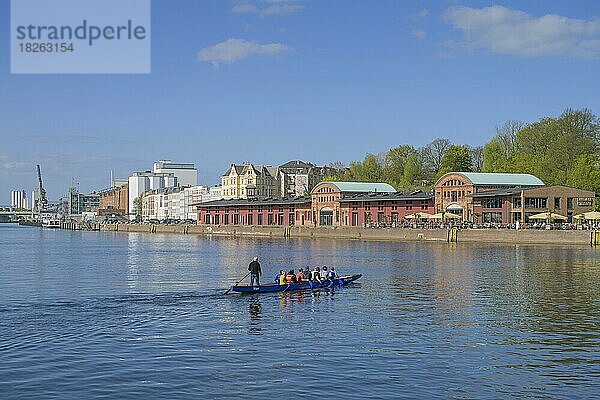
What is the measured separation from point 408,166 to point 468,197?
4027cm

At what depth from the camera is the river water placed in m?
21.2

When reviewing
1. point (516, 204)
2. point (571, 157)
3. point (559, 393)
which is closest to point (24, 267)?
point (559, 393)

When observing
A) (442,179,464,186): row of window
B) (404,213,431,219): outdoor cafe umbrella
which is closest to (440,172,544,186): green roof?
(442,179,464,186): row of window

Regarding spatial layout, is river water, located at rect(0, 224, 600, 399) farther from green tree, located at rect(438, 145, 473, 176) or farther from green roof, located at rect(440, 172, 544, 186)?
green tree, located at rect(438, 145, 473, 176)

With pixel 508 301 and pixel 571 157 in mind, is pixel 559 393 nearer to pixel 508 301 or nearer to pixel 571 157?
pixel 508 301

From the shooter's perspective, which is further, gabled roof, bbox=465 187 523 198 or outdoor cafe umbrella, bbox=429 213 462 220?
outdoor cafe umbrella, bbox=429 213 462 220

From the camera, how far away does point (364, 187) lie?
15138 centimetres

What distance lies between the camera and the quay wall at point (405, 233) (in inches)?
3767

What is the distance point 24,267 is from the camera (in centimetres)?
6397

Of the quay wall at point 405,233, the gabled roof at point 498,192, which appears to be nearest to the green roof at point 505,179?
the gabled roof at point 498,192

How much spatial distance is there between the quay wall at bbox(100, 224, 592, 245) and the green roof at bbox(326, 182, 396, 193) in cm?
1212

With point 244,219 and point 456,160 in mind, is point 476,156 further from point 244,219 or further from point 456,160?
point 244,219

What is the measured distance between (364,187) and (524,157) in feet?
110

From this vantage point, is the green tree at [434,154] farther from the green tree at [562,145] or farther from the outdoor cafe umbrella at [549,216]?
the outdoor cafe umbrella at [549,216]
